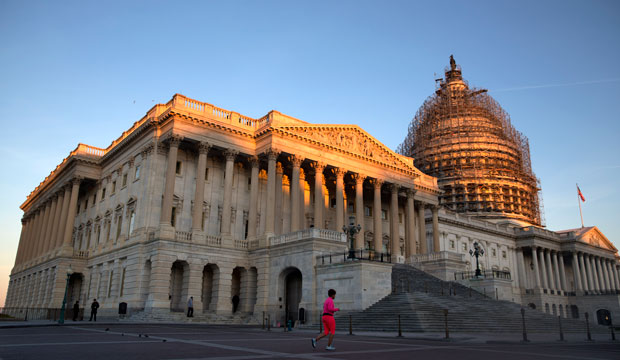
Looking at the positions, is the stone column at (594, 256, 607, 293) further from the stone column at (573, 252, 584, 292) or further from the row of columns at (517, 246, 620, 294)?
the stone column at (573, 252, 584, 292)

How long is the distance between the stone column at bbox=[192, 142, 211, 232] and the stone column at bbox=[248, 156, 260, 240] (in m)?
4.33

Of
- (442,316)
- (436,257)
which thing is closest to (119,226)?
(436,257)

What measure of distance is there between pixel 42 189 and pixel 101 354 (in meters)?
63.7

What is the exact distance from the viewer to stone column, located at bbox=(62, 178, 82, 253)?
169 feet

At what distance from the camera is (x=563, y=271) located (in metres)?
87.2

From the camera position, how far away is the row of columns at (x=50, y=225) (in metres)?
53.4

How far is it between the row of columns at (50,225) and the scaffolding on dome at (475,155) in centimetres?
6629

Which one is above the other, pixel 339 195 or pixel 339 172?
pixel 339 172

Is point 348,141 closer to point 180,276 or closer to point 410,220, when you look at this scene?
point 410,220

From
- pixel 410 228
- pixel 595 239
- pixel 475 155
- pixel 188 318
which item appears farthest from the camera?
pixel 475 155

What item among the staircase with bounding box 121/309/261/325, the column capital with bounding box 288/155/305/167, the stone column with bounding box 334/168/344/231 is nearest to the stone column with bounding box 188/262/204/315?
the staircase with bounding box 121/309/261/325

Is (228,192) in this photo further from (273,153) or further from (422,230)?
(422,230)

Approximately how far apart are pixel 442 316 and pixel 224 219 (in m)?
21.6

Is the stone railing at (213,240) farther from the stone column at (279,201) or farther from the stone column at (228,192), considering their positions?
the stone column at (279,201)
